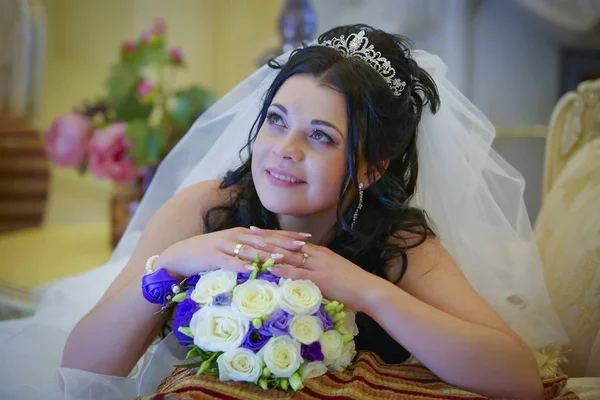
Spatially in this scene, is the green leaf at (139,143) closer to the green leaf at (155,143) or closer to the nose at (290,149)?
the green leaf at (155,143)

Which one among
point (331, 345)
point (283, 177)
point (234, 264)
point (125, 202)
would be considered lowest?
point (125, 202)

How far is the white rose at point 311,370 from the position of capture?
1125mm

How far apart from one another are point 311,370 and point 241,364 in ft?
Answer: 0.41

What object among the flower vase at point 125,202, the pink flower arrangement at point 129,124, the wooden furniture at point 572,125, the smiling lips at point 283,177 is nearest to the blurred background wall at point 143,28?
the pink flower arrangement at point 129,124

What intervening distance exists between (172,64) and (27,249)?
1117mm

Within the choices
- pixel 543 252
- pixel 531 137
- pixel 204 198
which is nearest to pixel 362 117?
pixel 204 198

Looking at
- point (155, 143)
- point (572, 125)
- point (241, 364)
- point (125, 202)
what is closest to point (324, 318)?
point (241, 364)

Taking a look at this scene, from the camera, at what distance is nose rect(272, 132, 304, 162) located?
131 centimetres

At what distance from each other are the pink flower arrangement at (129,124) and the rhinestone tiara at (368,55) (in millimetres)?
1284

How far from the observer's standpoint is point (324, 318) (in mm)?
1158

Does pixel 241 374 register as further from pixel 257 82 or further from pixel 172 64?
pixel 172 64

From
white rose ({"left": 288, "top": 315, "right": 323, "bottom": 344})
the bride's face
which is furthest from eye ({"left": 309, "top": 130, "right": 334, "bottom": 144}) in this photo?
white rose ({"left": 288, "top": 315, "right": 323, "bottom": 344})

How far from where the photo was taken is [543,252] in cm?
200

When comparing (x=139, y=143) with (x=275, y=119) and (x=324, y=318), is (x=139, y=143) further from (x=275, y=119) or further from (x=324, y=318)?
(x=324, y=318)
